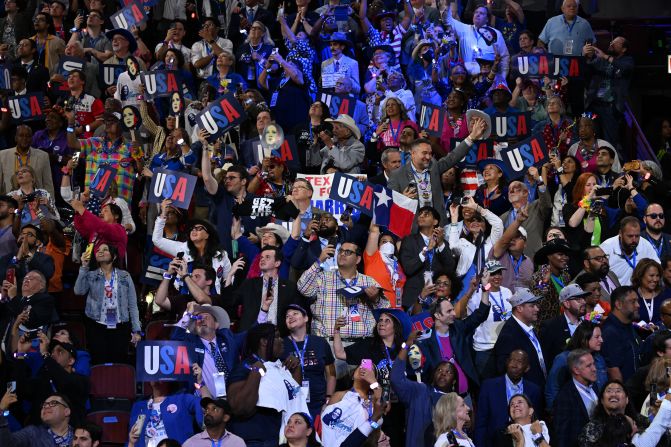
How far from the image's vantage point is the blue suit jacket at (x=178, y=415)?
10.0 meters

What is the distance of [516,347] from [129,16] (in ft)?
25.5

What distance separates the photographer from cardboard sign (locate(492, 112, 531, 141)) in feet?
47.9

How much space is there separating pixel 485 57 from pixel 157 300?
6.18m

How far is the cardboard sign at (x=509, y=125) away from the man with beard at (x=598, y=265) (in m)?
2.84

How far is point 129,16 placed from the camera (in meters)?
16.9

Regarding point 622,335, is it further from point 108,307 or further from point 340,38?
point 340,38

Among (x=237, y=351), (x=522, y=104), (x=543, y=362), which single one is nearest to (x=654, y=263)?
(x=543, y=362)

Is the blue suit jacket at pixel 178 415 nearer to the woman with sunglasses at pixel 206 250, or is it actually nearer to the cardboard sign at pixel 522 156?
the woman with sunglasses at pixel 206 250

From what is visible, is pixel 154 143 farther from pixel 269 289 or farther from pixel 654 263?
pixel 654 263

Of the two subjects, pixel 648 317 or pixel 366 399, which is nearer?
pixel 366 399

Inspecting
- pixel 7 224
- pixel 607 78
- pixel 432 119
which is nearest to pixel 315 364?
pixel 7 224

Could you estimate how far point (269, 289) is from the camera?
11281 mm

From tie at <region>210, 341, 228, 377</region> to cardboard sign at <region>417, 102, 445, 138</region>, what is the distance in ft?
14.2

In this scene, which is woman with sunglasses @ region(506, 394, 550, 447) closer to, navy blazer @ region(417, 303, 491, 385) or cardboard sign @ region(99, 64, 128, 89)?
navy blazer @ region(417, 303, 491, 385)
